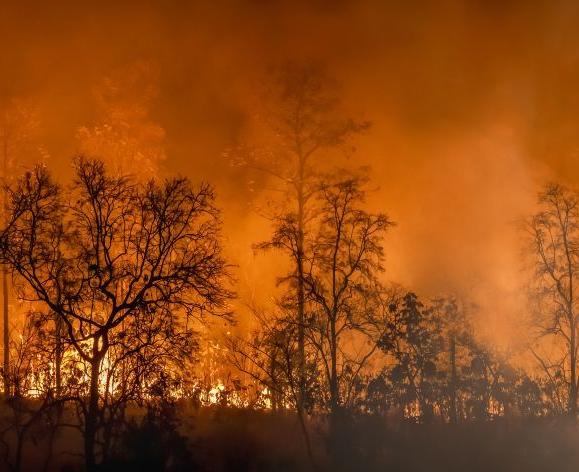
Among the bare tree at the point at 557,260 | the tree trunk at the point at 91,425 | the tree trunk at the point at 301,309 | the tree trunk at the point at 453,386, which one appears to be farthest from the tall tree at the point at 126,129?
the bare tree at the point at 557,260

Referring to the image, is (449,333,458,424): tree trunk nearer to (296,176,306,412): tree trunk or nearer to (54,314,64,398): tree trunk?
(296,176,306,412): tree trunk

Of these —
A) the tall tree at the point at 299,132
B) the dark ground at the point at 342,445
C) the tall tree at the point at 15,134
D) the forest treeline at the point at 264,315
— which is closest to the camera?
the forest treeline at the point at 264,315

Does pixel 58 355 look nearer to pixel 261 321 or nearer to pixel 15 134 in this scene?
pixel 261 321

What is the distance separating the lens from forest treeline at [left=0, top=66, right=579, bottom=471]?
26.2 m

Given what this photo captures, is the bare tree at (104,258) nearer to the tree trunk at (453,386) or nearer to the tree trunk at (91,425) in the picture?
the tree trunk at (91,425)

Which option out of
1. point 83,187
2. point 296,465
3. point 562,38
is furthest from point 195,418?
point 562,38

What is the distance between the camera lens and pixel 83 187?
27875 millimetres

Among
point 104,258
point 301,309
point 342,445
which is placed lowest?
point 342,445

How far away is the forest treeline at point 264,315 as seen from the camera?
85.9 feet

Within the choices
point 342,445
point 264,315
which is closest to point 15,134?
point 264,315

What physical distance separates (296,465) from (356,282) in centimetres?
630

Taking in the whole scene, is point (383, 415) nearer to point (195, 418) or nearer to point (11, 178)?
point (195, 418)

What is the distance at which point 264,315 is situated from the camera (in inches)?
1157

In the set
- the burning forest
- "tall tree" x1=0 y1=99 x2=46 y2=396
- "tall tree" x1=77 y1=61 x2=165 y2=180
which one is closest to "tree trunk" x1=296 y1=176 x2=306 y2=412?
the burning forest
